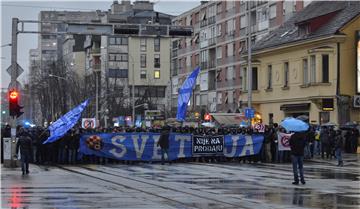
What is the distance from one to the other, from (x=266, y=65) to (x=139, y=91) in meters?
66.4

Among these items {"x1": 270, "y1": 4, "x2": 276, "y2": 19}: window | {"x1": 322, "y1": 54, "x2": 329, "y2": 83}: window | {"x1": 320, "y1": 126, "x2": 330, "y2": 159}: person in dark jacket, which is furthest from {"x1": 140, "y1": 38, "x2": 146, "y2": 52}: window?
{"x1": 320, "y1": 126, "x2": 330, "y2": 159}: person in dark jacket

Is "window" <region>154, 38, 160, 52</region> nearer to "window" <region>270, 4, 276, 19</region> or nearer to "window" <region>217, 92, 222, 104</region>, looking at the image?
"window" <region>217, 92, 222, 104</region>

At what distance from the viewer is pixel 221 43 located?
8688cm

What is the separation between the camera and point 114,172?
25875 mm

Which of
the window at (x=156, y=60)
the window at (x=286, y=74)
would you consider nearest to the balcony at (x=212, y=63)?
the window at (x=156, y=60)

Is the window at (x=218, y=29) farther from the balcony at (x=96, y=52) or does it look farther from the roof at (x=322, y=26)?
the balcony at (x=96, y=52)

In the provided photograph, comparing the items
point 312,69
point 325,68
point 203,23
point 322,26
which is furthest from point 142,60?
point 325,68

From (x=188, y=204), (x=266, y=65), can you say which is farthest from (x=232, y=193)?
(x=266, y=65)

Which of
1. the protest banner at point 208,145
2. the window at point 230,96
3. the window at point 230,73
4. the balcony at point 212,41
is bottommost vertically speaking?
the protest banner at point 208,145

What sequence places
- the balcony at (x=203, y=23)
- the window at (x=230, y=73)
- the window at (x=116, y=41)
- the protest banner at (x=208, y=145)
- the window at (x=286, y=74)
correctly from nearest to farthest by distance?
the protest banner at (x=208, y=145), the window at (x=286, y=74), the window at (x=230, y=73), the balcony at (x=203, y=23), the window at (x=116, y=41)

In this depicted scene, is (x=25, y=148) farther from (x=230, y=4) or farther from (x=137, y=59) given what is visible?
(x=137, y=59)

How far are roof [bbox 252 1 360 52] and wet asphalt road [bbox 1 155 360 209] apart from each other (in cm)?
2142

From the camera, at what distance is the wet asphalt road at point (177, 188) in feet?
50.7

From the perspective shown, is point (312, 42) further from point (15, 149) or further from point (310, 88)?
point (15, 149)
